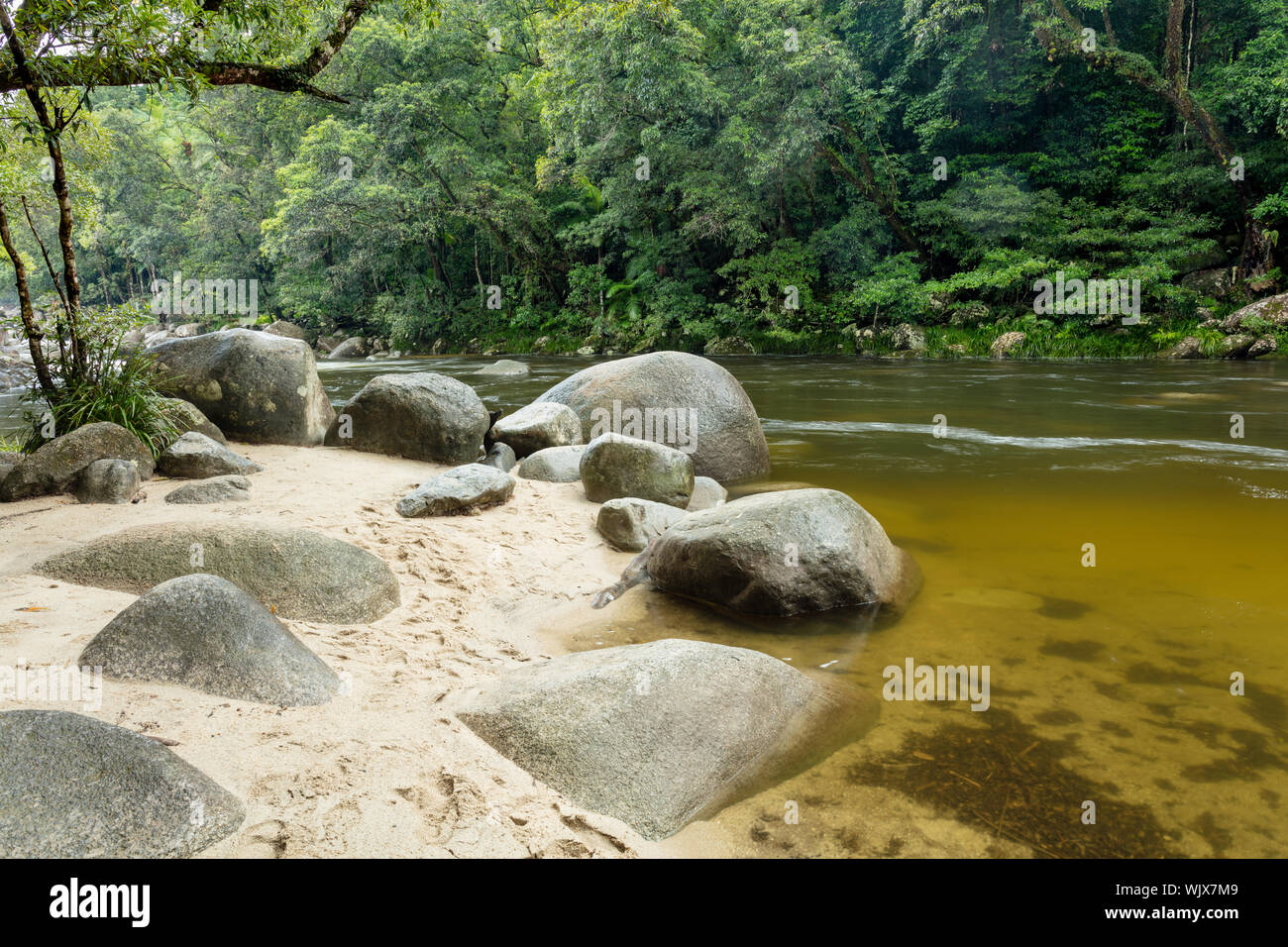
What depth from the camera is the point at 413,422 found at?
698 centimetres

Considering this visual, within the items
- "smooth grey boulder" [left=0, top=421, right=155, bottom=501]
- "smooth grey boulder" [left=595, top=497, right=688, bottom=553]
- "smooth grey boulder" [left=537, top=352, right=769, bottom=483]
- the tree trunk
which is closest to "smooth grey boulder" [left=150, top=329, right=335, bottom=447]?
the tree trunk

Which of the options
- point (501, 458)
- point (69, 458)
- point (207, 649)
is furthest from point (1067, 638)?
point (69, 458)

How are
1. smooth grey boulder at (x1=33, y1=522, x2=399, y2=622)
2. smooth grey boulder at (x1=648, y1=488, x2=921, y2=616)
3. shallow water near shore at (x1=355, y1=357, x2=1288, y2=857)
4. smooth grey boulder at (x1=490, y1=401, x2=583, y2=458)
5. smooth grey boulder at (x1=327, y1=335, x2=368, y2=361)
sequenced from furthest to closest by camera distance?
1. smooth grey boulder at (x1=327, y1=335, x2=368, y2=361)
2. smooth grey boulder at (x1=490, y1=401, x2=583, y2=458)
3. smooth grey boulder at (x1=648, y1=488, x2=921, y2=616)
4. smooth grey boulder at (x1=33, y1=522, x2=399, y2=622)
5. shallow water near shore at (x1=355, y1=357, x2=1288, y2=857)

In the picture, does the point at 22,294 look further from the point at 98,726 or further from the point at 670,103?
the point at 670,103

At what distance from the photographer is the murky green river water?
239 centimetres

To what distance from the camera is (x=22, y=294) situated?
211 inches

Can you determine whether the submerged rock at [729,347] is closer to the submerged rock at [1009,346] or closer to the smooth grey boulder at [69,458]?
the submerged rock at [1009,346]

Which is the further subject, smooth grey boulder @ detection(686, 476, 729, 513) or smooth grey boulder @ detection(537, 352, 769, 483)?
smooth grey boulder @ detection(537, 352, 769, 483)

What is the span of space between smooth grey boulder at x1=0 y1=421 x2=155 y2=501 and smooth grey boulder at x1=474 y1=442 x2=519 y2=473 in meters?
2.66

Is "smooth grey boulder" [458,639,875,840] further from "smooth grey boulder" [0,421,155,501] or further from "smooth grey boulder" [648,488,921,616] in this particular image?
"smooth grey boulder" [0,421,155,501]

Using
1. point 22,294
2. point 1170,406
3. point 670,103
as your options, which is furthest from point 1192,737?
point 670,103

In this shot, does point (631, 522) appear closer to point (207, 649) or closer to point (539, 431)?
point (539, 431)

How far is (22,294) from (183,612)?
434cm

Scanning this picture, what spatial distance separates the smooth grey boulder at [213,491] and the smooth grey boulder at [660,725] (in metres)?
3.15
